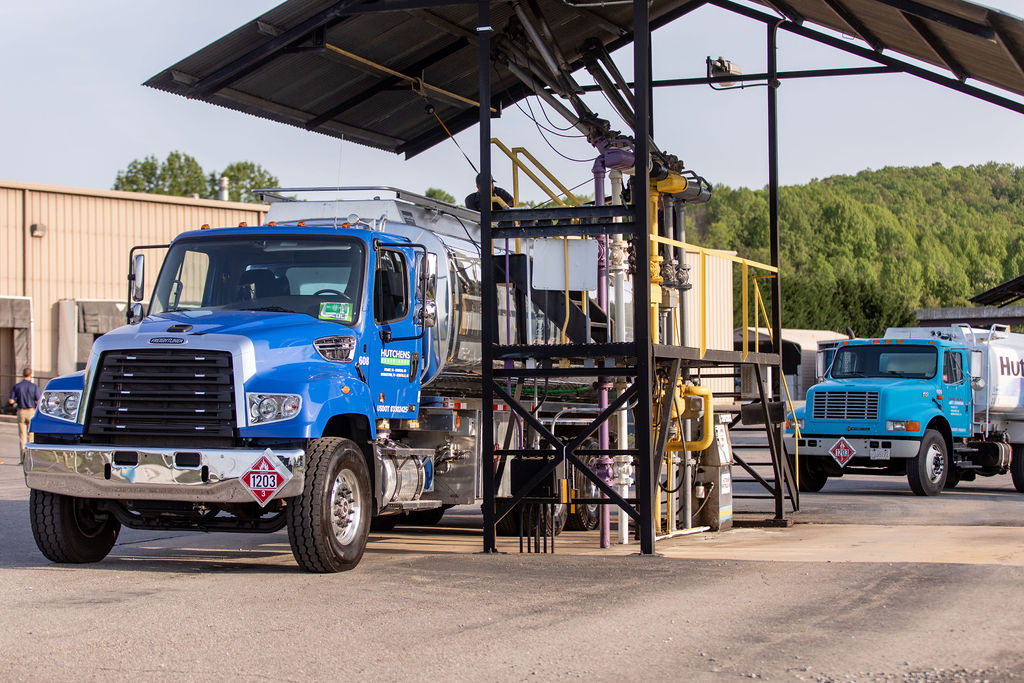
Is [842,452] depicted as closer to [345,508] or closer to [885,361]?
[885,361]

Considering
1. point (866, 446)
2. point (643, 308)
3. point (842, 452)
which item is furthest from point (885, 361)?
point (643, 308)

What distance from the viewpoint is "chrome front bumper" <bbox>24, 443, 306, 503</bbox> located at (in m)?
9.45

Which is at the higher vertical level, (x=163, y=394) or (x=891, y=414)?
(x=163, y=394)

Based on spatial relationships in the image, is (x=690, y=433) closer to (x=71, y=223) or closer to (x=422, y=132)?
(x=422, y=132)

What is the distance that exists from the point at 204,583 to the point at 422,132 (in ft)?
28.1

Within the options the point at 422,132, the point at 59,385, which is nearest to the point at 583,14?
the point at 422,132

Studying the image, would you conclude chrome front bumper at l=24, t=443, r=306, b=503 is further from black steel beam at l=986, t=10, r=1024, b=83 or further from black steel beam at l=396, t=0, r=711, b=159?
black steel beam at l=986, t=10, r=1024, b=83

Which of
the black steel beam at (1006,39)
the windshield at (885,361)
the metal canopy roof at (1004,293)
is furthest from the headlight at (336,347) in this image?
the metal canopy roof at (1004,293)

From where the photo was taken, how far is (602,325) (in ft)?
46.1

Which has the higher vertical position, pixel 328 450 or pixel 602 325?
pixel 602 325

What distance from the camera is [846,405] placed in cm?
2055

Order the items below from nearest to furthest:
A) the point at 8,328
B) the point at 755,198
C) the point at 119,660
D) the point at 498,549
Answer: the point at 119,660 → the point at 498,549 → the point at 8,328 → the point at 755,198

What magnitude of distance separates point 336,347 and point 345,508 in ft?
4.59

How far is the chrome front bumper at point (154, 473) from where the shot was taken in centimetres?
945
